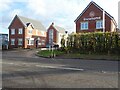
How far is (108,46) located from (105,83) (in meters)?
24.1

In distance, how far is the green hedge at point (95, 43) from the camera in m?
33.2

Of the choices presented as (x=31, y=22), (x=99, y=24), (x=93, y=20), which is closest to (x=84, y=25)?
(x=93, y=20)

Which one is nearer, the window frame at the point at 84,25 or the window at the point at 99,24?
the window at the point at 99,24

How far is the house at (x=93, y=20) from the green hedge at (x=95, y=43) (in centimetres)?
1460

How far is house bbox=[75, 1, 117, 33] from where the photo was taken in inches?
2009

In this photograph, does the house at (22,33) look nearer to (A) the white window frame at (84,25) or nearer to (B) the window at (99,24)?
(A) the white window frame at (84,25)

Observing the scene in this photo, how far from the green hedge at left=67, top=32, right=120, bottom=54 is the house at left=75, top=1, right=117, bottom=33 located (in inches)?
575

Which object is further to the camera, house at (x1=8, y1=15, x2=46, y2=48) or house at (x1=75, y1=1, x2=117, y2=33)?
house at (x1=8, y1=15, x2=46, y2=48)

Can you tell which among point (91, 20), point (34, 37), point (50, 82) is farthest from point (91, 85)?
point (34, 37)

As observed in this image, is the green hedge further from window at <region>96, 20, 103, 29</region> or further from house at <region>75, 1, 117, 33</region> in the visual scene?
window at <region>96, 20, 103, 29</region>

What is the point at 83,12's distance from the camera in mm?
53656

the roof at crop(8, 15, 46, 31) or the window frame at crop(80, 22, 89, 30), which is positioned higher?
the roof at crop(8, 15, 46, 31)

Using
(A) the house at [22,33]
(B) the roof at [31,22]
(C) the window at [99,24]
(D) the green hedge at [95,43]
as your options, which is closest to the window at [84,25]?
(C) the window at [99,24]

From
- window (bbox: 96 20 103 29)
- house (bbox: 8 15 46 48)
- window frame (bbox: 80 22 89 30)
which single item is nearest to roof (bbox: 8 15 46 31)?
house (bbox: 8 15 46 48)
